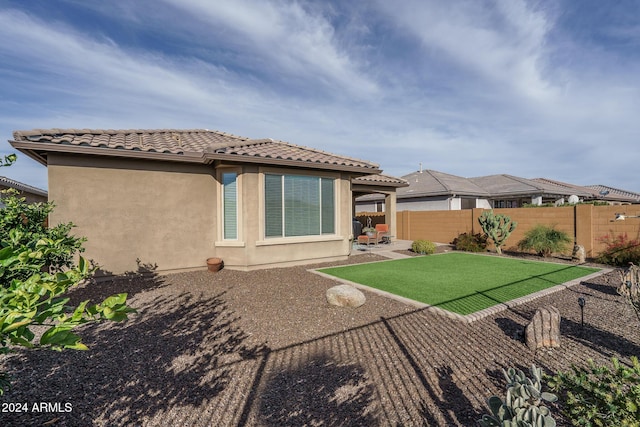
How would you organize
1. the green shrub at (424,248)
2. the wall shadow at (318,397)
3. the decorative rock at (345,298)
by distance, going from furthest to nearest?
the green shrub at (424,248), the decorative rock at (345,298), the wall shadow at (318,397)

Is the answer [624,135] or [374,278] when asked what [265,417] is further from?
[624,135]

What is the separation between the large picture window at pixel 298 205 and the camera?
9594 millimetres

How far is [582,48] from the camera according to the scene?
37.4 ft

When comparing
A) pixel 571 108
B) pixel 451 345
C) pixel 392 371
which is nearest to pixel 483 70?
pixel 571 108

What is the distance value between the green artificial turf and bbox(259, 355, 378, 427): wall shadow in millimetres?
3202

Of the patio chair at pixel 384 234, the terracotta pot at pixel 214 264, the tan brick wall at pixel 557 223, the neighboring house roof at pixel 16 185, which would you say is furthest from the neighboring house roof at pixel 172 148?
the neighboring house roof at pixel 16 185

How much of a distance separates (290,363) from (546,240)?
1378 centimetres

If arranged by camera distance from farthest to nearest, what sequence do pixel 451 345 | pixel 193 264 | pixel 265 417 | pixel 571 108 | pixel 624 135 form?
pixel 624 135, pixel 571 108, pixel 193 264, pixel 451 345, pixel 265 417

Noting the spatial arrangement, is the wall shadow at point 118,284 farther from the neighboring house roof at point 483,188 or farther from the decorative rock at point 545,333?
the neighboring house roof at point 483,188

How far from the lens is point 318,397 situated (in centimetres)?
326

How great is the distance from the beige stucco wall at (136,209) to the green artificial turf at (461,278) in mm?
4634

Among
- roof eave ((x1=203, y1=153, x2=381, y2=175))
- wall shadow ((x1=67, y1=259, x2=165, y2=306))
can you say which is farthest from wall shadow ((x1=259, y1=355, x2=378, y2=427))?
roof eave ((x1=203, y1=153, x2=381, y2=175))

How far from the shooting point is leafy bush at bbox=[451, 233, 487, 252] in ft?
48.9

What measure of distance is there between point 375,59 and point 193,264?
39.1 ft
